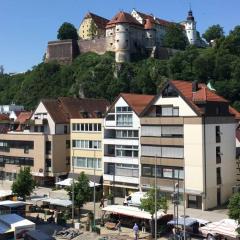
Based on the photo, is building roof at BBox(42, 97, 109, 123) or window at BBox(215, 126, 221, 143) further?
building roof at BBox(42, 97, 109, 123)

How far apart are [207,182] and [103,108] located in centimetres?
3069

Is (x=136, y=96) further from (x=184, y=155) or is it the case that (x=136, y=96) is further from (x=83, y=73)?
(x=83, y=73)

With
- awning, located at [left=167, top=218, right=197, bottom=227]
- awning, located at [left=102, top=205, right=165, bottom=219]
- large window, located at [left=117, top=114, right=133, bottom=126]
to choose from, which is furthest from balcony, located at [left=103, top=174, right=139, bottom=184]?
awning, located at [left=167, top=218, right=197, bottom=227]

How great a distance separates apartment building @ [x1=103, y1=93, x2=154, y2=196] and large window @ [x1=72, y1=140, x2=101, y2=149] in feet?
7.54

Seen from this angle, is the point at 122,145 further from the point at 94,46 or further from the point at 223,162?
the point at 94,46

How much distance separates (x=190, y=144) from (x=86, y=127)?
62.1 ft

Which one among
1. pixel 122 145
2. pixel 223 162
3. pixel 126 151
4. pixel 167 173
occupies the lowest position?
pixel 167 173

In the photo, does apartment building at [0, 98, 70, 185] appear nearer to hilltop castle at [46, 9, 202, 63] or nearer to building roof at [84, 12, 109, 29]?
hilltop castle at [46, 9, 202, 63]

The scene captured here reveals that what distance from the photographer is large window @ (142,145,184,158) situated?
60.2 m

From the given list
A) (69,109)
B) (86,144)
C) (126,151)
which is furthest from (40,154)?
(126,151)

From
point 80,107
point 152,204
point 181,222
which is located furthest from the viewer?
point 80,107

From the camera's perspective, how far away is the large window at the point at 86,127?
233 feet

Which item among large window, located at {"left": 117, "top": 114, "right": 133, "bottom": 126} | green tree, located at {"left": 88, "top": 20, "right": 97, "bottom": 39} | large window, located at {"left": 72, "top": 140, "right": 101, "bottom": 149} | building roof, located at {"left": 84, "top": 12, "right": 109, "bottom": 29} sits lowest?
large window, located at {"left": 72, "top": 140, "right": 101, "bottom": 149}

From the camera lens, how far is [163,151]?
202 ft
